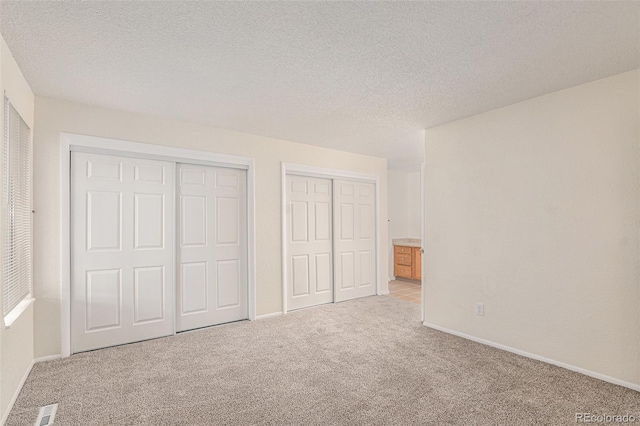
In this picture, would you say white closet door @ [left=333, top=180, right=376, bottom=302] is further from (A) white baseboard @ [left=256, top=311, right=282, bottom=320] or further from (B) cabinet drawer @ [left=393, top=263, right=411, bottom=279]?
(B) cabinet drawer @ [left=393, top=263, right=411, bottom=279]

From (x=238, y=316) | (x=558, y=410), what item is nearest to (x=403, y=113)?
(x=558, y=410)

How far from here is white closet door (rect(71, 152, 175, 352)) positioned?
3.25m

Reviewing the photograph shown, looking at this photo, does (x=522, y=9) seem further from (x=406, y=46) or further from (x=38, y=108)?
(x=38, y=108)

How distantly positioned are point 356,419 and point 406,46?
243 cm

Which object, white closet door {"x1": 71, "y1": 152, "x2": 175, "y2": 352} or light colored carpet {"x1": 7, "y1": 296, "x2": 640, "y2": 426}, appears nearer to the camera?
light colored carpet {"x1": 7, "y1": 296, "x2": 640, "y2": 426}

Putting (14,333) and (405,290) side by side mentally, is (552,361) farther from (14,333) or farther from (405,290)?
(14,333)

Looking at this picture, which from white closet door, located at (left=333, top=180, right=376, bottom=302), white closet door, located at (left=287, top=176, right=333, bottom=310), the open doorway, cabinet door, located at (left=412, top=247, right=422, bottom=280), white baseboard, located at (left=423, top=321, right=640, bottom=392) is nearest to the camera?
white baseboard, located at (left=423, top=321, right=640, bottom=392)

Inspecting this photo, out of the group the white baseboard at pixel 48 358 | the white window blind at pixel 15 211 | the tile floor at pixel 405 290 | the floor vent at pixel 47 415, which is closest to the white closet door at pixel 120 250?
the white baseboard at pixel 48 358

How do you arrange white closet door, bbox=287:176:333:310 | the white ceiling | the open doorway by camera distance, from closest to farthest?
the white ceiling
white closet door, bbox=287:176:333:310
the open doorway

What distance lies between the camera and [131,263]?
3502 mm

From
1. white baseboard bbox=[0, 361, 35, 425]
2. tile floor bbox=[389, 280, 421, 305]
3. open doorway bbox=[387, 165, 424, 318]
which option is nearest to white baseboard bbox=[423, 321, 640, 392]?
tile floor bbox=[389, 280, 421, 305]

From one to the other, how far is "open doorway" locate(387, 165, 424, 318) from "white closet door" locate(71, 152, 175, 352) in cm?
428

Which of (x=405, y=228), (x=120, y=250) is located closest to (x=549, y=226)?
(x=120, y=250)

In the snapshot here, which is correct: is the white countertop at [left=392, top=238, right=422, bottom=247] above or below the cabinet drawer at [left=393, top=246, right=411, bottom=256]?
above
